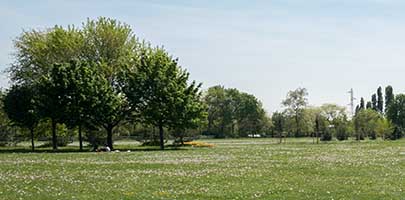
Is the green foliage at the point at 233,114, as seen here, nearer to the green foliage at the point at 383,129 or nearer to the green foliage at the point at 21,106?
the green foliage at the point at 383,129

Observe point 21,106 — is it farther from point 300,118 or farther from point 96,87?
point 300,118

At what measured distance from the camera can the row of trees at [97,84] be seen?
58719mm

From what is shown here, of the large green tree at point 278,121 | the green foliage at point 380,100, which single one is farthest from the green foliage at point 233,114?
the green foliage at point 380,100

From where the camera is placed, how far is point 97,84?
60250 millimetres

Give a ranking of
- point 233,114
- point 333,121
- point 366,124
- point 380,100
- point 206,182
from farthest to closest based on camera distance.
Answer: point 380,100
point 233,114
point 333,121
point 366,124
point 206,182

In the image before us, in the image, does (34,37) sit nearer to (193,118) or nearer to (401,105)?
(193,118)

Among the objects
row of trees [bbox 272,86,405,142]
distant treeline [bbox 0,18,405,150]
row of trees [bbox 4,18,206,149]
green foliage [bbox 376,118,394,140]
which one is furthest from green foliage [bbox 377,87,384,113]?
row of trees [bbox 4,18,206,149]

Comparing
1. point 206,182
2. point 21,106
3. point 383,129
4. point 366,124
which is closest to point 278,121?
point 366,124

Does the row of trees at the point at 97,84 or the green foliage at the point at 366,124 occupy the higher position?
the row of trees at the point at 97,84

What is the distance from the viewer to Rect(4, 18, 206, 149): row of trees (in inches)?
2312

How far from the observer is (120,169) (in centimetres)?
2980

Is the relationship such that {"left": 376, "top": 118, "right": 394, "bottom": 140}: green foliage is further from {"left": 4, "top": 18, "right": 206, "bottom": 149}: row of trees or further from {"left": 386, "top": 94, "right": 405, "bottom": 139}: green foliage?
{"left": 4, "top": 18, "right": 206, "bottom": 149}: row of trees

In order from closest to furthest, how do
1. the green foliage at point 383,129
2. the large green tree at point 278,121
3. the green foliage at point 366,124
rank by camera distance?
1. the green foliage at point 383,129
2. the green foliage at point 366,124
3. the large green tree at point 278,121

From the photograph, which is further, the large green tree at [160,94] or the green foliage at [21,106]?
the green foliage at [21,106]
